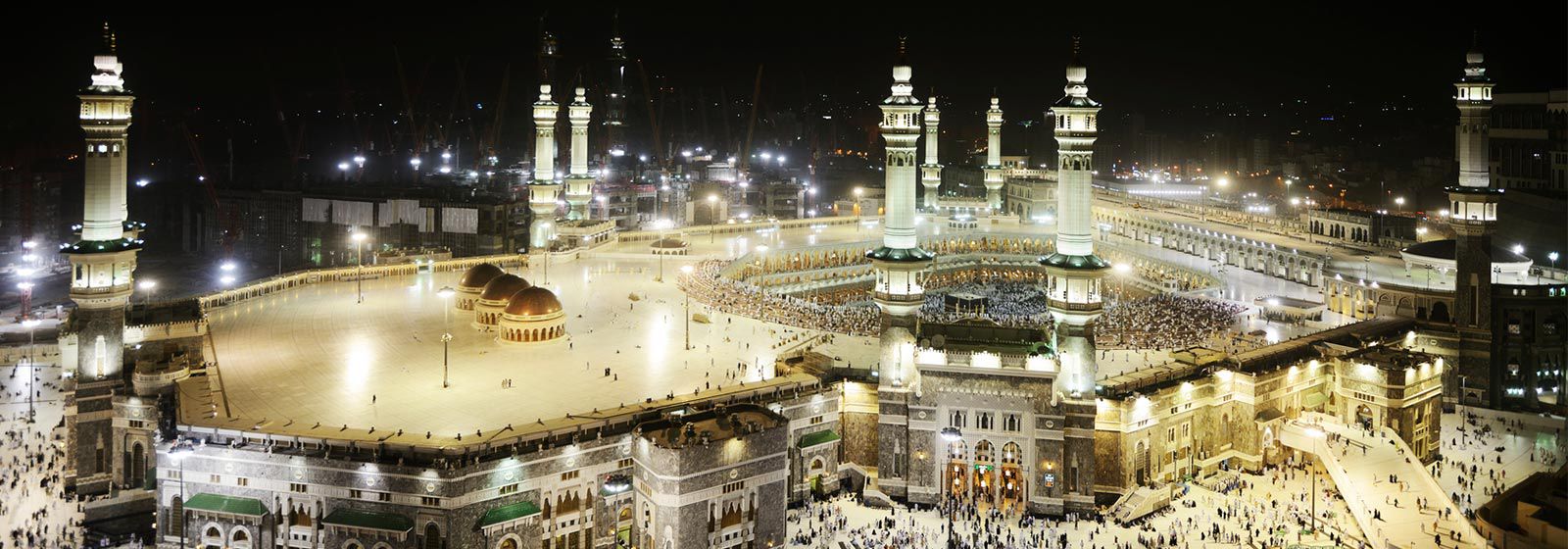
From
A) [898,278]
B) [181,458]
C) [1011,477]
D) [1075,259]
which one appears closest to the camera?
[181,458]

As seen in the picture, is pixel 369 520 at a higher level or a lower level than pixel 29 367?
lower

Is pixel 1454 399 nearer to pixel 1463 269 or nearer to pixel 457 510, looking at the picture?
pixel 1463 269

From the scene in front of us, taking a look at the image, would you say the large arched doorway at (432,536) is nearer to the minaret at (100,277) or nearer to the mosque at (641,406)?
the mosque at (641,406)

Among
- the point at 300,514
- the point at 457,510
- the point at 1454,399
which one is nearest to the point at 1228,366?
the point at 1454,399

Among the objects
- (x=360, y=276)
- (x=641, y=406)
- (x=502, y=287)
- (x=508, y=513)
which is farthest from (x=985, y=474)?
(x=360, y=276)

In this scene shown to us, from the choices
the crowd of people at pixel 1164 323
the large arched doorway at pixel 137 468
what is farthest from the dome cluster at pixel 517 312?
the crowd of people at pixel 1164 323

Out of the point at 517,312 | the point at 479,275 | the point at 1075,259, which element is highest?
the point at 1075,259

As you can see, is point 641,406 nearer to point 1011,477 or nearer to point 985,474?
point 985,474
